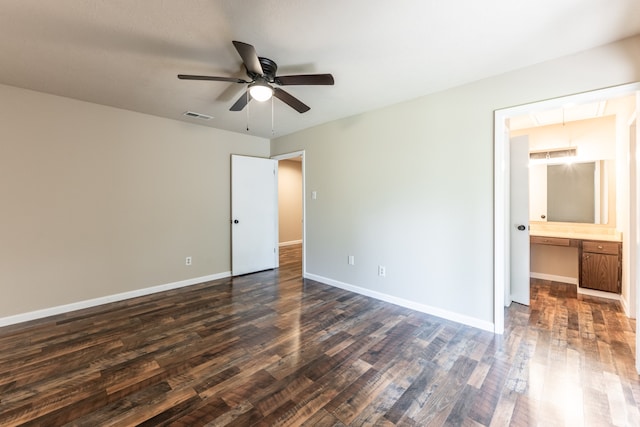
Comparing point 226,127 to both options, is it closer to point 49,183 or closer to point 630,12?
point 49,183

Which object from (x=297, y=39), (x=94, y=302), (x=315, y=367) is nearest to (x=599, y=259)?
(x=315, y=367)

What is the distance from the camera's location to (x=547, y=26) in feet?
6.13

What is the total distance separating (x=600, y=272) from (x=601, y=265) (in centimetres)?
9

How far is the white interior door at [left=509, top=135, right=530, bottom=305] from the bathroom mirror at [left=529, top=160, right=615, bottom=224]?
1.36 meters

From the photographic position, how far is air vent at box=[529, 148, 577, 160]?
4.06m

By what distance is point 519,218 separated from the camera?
11.3 ft

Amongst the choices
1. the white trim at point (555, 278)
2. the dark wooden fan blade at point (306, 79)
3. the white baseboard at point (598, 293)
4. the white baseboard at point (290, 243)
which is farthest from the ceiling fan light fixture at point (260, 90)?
the white baseboard at point (290, 243)

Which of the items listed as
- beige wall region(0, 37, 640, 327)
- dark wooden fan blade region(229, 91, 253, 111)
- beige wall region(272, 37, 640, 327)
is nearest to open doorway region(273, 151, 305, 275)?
beige wall region(0, 37, 640, 327)

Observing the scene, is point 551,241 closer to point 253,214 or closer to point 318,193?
point 318,193

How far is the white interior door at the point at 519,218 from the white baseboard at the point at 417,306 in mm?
1137

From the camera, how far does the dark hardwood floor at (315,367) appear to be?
5.43ft

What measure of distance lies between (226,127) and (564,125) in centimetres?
524

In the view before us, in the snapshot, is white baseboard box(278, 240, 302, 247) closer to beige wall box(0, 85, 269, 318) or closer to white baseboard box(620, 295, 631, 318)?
beige wall box(0, 85, 269, 318)

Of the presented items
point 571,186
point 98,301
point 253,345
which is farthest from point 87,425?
point 571,186
